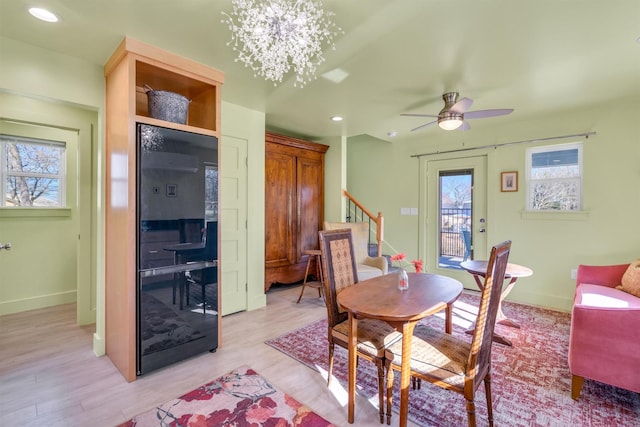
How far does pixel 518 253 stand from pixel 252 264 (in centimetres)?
354

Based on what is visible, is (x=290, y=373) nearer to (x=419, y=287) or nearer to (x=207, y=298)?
(x=207, y=298)

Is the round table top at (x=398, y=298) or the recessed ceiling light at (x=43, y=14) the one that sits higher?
the recessed ceiling light at (x=43, y=14)

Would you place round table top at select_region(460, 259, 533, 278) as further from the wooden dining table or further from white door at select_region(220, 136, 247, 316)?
white door at select_region(220, 136, 247, 316)

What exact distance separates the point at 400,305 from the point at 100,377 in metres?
2.24

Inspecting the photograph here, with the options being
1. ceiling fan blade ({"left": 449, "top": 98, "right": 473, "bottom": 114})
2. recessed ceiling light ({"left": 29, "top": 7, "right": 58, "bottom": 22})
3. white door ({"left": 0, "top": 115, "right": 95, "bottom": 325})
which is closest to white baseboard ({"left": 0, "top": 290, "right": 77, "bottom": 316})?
white door ({"left": 0, "top": 115, "right": 95, "bottom": 325})

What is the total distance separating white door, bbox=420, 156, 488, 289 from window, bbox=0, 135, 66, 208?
17.0ft

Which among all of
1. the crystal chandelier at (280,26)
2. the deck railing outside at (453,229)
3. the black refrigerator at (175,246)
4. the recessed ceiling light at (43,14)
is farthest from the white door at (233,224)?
the deck railing outside at (453,229)

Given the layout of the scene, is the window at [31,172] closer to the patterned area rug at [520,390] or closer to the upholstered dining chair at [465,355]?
the patterned area rug at [520,390]

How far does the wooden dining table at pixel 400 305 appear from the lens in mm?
1501

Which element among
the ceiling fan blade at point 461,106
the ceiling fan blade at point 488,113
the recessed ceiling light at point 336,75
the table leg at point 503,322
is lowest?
the table leg at point 503,322

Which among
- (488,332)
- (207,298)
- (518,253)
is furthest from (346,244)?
(518,253)

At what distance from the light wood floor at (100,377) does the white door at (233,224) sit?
0.35 m

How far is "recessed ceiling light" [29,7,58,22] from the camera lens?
1.80 metres

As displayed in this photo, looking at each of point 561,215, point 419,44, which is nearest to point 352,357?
point 419,44
